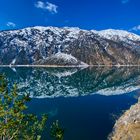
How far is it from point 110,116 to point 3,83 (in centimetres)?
5718

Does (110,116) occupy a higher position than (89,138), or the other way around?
(110,116)

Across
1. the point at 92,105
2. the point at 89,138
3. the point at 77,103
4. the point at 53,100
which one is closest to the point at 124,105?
the point at 92,105

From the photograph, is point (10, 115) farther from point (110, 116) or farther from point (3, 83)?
point (110, 116)

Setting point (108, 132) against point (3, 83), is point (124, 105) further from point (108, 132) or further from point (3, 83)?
point (3, 83)

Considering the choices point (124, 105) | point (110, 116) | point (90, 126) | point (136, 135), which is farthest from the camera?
point (124, 105)

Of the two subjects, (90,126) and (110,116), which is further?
(110,116)

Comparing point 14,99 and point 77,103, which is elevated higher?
point 77,103

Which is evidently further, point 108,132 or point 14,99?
Result: point 108,132

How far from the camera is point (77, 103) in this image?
10681 centimetres

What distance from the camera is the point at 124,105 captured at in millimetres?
99250

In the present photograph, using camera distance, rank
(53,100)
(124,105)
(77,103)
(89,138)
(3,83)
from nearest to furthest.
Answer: (3,83) → (89,138) → (124,105) → (77,103) → (53,100)

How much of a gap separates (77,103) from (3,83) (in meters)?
80.3

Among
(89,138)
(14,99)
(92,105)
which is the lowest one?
(89,138)

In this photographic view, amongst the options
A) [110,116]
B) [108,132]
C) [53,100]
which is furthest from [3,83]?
[53,100]
